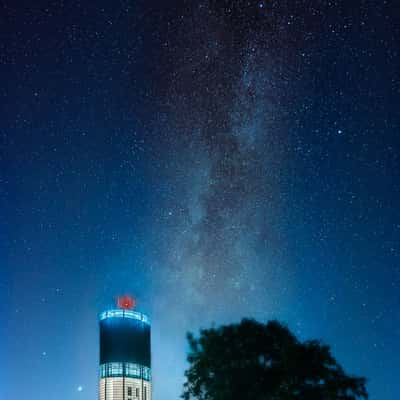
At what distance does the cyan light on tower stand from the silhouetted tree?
63.2 metres

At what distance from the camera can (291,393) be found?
2884 centimetres

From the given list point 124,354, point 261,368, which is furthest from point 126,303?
point 261,368

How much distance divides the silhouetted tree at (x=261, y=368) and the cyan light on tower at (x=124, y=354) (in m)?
63.2

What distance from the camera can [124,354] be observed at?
93500 mm

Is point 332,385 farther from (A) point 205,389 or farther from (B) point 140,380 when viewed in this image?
(B) point 140,380

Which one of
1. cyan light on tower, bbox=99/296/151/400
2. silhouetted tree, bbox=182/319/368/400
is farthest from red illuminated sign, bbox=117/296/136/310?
silhouetted tree, bbox=182/319/368/400

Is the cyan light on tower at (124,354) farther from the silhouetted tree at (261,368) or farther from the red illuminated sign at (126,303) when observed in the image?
Answer: the silhouetted tree at (261,368)

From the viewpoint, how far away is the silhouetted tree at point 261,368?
93.9ft

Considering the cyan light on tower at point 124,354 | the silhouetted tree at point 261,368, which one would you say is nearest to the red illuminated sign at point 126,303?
the cyan light on tower at point 124,354

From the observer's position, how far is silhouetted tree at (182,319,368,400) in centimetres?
2862

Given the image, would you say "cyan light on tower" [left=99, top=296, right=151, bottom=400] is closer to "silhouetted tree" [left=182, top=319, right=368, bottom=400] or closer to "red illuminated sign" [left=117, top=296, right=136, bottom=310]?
"red illuminated sign" [left=117, top=296, right=136, bottom=310]

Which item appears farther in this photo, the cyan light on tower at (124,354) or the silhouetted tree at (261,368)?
the cyan light on tower at (124,354)

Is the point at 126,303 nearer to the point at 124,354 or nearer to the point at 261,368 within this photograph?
the point at 124,354

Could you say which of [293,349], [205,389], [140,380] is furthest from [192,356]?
[140,380]
